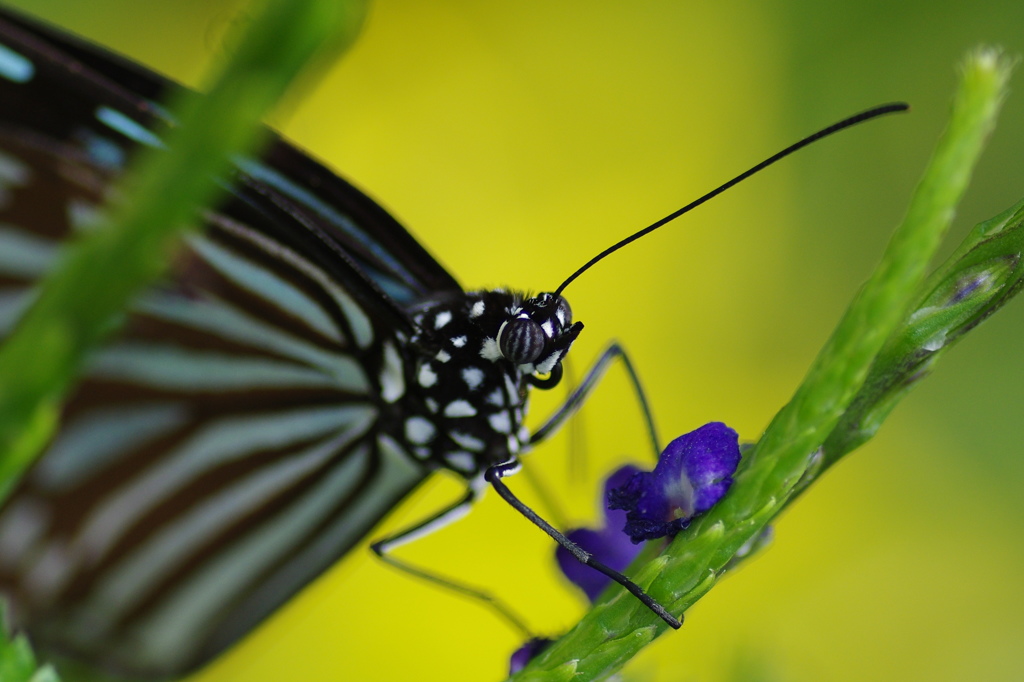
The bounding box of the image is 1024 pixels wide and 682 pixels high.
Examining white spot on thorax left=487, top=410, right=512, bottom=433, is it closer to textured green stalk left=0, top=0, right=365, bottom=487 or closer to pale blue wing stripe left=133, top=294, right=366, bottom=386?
pale blue wing stripe left=133, top=294, right=366, bottom=386

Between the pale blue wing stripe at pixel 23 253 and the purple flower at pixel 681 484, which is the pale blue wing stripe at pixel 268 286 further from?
the purple flower at pixel 681 484

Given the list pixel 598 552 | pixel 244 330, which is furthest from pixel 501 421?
pixel 244 330

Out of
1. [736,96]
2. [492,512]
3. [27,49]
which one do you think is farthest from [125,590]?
[736,96]

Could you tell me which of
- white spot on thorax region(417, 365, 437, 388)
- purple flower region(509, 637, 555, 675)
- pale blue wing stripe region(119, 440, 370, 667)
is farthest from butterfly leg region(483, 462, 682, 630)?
pale blue wing stripe region(119, 440, 370, 667)

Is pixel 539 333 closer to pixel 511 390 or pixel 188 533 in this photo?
pixel 511 390

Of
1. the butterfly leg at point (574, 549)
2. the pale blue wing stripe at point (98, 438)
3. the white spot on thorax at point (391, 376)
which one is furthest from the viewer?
the pale blue wing stripe at point (98, 438)

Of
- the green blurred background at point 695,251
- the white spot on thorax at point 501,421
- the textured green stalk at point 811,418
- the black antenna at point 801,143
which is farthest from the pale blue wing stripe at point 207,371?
the green blurred background at point 695,251
